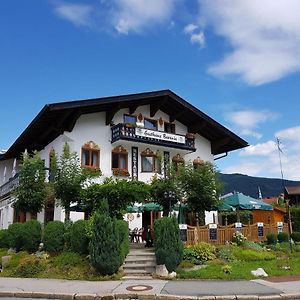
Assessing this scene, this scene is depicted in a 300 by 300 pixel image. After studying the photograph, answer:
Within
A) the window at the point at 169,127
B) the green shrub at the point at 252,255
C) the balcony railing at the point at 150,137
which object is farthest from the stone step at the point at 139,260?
the window at the point at 169,127

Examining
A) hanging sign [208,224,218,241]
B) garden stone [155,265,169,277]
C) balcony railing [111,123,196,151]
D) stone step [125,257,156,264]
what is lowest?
garden stone [155,265,169,277]

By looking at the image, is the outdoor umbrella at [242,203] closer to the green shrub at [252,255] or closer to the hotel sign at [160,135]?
the green shrub at [252,255]

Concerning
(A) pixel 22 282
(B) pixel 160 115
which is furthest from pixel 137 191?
(B) pixel 160 115

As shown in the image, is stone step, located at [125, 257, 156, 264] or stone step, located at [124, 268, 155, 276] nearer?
stone step, located at [124, 268, 155, 276]

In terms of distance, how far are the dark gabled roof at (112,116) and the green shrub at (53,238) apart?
26.1 feet

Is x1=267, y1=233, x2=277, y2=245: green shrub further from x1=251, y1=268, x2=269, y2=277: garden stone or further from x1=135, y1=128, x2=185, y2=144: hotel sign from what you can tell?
x1=135, y1=128, x2=185, y2=144: hotel sign

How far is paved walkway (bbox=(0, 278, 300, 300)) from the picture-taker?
1114 cm

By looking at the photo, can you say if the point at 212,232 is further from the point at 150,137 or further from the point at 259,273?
the point at 150,137

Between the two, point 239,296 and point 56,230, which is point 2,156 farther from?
point 239,296

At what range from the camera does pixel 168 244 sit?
14.7m

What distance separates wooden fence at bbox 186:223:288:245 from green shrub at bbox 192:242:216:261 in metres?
1.45

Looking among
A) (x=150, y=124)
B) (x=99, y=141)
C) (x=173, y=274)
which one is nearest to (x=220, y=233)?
→ (x=173, y=274)

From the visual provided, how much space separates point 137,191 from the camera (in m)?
19.1

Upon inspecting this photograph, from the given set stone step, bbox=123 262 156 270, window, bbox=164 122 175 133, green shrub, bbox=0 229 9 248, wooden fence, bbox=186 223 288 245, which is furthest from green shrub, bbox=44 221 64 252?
window, bbox=164 122 175 133
